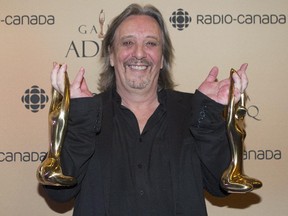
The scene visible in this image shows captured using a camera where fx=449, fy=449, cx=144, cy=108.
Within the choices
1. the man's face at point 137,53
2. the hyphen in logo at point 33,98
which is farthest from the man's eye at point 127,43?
the hyphen in logo at point 33,98

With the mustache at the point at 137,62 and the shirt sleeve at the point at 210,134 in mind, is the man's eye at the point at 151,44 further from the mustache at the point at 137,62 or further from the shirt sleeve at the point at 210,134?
the shirt sleeve at the point at 210,134

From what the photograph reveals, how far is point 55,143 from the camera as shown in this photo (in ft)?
3.36

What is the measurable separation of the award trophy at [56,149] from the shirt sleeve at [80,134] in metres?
0.04

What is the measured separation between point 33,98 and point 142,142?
549 mm

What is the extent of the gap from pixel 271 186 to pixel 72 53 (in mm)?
827

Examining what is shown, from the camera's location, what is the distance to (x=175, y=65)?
1.54 m

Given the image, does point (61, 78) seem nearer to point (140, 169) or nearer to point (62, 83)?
point (62, 83)

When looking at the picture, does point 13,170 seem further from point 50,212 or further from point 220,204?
point 220,204

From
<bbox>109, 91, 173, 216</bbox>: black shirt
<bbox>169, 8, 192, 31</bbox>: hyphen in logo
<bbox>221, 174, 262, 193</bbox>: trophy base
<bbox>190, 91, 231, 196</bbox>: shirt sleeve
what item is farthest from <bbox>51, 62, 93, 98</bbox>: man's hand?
<bbox>169, 8, 192, 31</bbox>: hyphen in logo

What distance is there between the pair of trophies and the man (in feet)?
0.11

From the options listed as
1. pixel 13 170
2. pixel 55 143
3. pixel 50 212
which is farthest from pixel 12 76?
pixel 55 143

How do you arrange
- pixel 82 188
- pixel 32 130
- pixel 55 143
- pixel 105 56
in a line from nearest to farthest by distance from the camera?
1. pixel 55 143
2. pixel 82 188
3. pixel 105 56
4. pixel 32 130

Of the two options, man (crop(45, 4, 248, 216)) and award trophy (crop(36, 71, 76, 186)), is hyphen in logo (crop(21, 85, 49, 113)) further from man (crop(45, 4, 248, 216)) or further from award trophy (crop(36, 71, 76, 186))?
award trophy (crop(36, 71, 76, 186))

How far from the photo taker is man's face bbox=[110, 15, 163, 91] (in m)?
1.22
